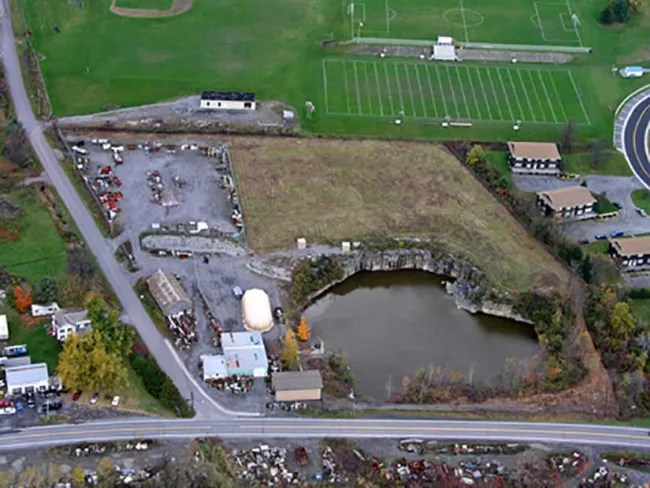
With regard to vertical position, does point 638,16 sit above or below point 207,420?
above

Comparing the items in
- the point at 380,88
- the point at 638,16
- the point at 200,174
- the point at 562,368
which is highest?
the point at 638,16

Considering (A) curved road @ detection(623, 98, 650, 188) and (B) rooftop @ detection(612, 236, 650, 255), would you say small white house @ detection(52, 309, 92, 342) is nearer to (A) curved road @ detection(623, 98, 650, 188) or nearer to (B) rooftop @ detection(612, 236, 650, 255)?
(B) rooftop @ detection(612, 236, 650, 255)

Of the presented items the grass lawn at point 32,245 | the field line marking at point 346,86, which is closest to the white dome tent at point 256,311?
the grass lawn at point 32,245

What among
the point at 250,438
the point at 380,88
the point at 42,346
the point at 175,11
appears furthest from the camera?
the point at 175,11

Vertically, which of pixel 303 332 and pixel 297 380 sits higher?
pixel 303 332

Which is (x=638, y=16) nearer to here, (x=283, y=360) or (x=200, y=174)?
(x=200, y=174)

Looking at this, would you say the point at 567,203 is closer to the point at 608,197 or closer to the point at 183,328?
the point at 608,197

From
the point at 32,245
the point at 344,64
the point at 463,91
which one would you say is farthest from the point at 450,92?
the point at 32,245

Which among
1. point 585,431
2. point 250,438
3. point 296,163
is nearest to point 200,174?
point 296,163
